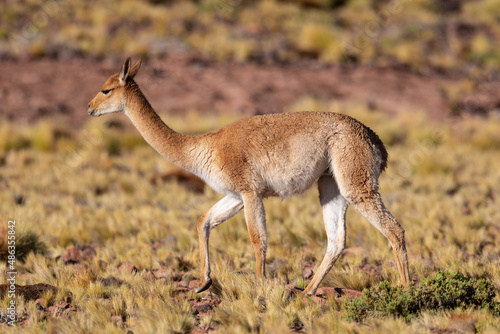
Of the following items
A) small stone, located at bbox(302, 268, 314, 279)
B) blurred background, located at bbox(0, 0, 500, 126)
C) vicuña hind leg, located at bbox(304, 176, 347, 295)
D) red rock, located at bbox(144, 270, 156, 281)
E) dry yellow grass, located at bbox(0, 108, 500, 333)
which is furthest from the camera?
blurred background, located at bbox(0, 0, 500, 126)

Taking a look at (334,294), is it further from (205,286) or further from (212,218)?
(212,218)

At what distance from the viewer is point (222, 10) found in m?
27.2

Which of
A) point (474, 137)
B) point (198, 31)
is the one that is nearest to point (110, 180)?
point (474, 137)

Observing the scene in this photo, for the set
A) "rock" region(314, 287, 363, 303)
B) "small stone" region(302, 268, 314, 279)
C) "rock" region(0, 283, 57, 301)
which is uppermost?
"rock" region(0, 283, 57, 301)

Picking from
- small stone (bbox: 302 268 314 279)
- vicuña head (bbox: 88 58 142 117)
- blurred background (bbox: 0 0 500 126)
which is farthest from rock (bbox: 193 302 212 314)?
blurred background (bbox: 0 0 500 126)

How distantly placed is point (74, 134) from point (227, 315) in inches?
433

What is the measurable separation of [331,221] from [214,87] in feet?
42.5

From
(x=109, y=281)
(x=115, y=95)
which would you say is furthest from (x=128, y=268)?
(x=115, y=95)

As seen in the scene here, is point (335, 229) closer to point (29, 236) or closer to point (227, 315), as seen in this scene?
point (227, 315)

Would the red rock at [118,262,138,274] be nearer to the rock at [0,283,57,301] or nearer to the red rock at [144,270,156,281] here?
the red rock at [144,270,156,281]

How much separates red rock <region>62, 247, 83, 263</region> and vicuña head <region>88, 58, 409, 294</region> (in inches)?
85.8

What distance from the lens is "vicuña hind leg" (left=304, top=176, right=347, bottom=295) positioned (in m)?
5.55

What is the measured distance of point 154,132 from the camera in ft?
18.9

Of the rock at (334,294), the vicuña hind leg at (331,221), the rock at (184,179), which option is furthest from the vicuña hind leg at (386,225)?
the rock at (184,179)
